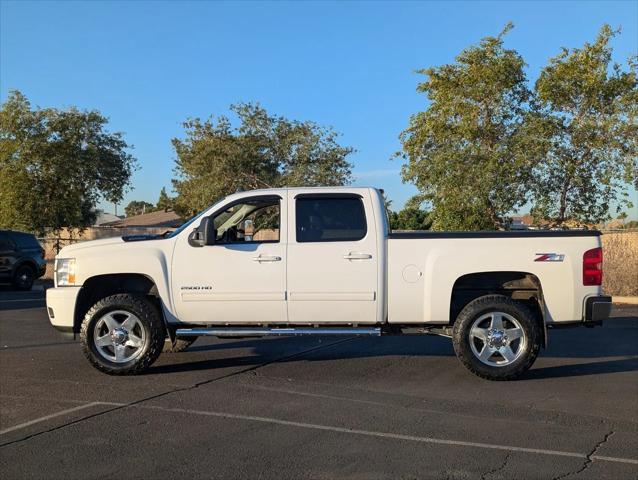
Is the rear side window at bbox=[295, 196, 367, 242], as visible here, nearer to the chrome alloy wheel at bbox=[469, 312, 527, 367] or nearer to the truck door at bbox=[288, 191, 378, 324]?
the truck door at bbox=[288, 191, 378, 324]

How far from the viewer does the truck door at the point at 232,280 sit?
24.4 ft

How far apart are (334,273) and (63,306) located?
123 inches

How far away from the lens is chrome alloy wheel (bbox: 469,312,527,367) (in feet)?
24.0

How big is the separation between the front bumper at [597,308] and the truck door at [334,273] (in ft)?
7.55

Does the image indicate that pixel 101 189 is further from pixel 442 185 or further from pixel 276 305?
pixel 276 305

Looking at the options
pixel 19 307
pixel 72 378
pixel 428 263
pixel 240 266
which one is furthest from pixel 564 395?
pixel 19 307

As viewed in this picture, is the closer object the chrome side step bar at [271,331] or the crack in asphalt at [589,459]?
the crack in asphalt at [589,459]

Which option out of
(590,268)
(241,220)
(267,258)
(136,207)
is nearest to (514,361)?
(590,268)

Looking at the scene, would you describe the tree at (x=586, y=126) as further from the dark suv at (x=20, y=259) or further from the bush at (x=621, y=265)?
the dark suv at (x=20, y=259)

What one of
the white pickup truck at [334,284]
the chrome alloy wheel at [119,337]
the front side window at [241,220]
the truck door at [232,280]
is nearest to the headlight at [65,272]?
the white pickup truck at [334,284]

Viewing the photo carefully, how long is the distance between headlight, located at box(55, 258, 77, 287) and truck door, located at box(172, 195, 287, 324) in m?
1.18

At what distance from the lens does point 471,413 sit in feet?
19.9

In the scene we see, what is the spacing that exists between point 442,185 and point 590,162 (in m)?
3.72

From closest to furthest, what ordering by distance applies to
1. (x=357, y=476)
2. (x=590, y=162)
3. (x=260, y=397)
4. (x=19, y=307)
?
(x=357, y=476), (x=260, y=397), (x=19, y=307), (x=590, y=162)
